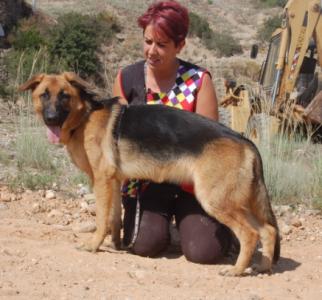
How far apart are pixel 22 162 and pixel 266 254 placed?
149 inches

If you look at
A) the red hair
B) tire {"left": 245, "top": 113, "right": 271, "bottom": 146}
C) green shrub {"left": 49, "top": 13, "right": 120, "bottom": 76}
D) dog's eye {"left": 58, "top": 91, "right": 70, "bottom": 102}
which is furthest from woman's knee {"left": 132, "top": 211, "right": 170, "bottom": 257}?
green shrub {"left": 49, "top": 13, "right": 120, "bottom": 76}

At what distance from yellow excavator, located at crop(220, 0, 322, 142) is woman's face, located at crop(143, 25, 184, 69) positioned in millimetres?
4887

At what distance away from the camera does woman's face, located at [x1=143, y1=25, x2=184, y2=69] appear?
170 inches

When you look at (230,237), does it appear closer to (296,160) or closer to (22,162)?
(296,160)

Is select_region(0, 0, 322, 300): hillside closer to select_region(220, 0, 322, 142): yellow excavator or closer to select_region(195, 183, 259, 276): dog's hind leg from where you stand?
select_region(195, 183, 259, 276): dog's hind leg

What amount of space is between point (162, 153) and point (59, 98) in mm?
851

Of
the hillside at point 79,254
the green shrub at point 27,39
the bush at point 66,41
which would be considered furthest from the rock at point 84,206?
the green shrub at point 27,39

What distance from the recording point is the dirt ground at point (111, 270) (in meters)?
3.40

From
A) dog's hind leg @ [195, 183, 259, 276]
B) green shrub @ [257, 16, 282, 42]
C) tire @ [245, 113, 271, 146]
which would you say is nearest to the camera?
dog's hind leg @ [195, 183, 259, 276]

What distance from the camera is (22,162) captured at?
22.6 ft

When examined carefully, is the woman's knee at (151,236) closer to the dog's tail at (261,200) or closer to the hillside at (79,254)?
the hillside at (79,254)

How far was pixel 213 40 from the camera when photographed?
37250mm

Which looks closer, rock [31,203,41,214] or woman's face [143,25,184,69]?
woman's face [143,25,184,69]

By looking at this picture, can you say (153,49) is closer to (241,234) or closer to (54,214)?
(241,234)
